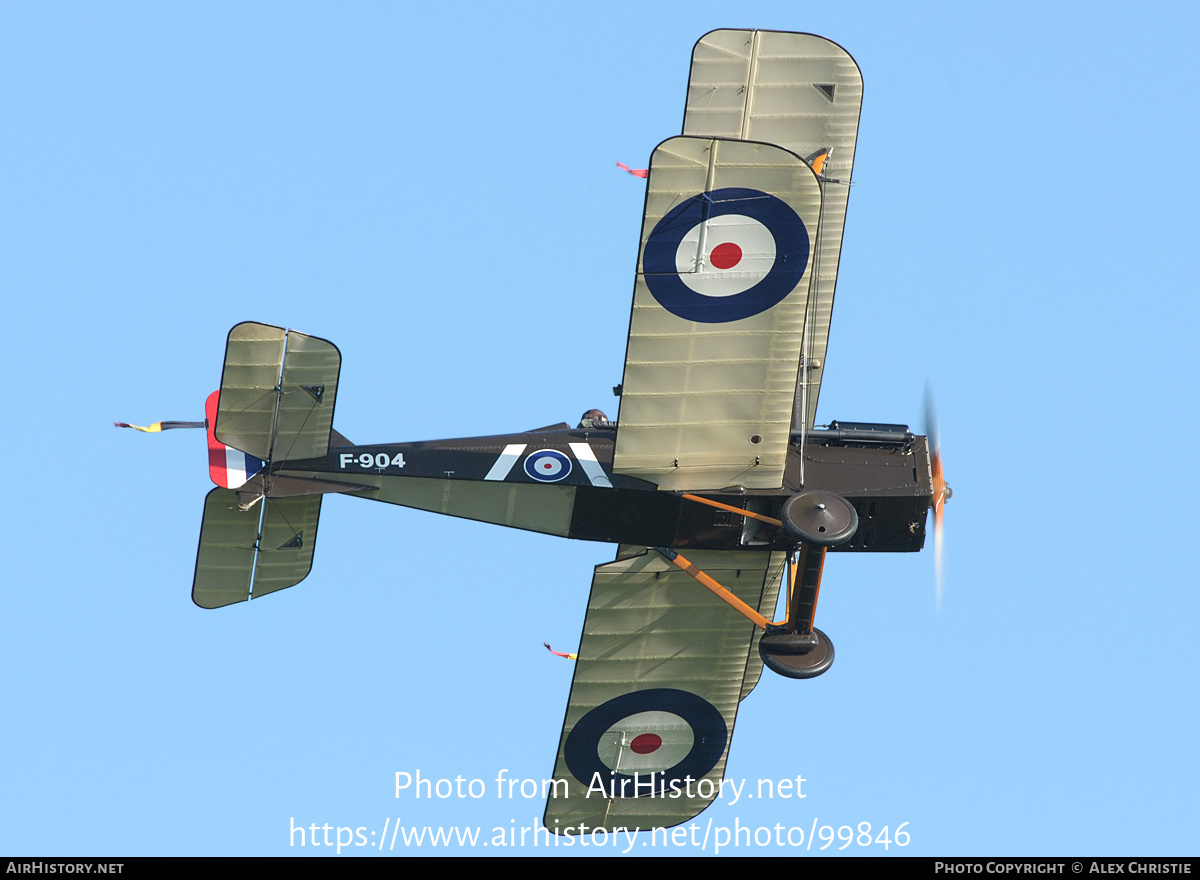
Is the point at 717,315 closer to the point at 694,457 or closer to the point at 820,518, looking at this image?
the point at 694,457

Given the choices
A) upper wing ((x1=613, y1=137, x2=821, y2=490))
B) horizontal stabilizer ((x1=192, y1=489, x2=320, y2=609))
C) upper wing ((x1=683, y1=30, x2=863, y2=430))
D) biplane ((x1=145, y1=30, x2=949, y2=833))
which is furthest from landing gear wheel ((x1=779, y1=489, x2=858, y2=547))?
horizontal stabilizer ((x1=192, y1=489, x2=320, y2=609))

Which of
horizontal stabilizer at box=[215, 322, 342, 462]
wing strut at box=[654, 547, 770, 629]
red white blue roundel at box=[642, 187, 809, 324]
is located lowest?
wing strut at box=[654, 547, 770, 629]

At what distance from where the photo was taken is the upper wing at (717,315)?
16.4 metres

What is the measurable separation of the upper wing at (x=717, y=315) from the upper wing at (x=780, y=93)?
134 cm

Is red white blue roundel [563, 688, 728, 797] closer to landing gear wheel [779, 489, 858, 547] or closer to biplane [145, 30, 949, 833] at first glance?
biplane [145, 30, 949, 833]

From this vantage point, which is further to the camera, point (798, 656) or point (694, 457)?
point (798, 656)

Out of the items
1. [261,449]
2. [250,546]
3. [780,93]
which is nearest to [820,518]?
[780,93]

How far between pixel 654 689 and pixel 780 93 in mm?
6213

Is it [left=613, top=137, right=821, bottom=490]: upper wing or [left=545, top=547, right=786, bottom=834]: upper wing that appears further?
[left=545, top=547, right=786, bottom=834]: upper wing

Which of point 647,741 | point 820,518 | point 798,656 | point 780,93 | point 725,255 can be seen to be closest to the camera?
point 725,255

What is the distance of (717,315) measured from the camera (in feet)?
55.7

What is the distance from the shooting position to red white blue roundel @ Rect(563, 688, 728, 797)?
20094mm

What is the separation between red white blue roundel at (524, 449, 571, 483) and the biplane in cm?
2
